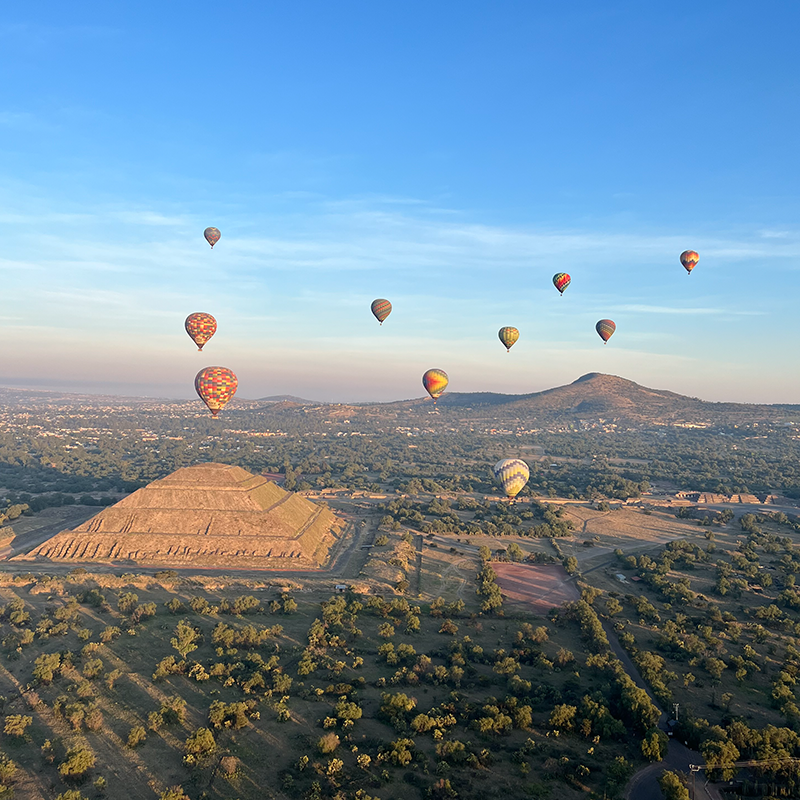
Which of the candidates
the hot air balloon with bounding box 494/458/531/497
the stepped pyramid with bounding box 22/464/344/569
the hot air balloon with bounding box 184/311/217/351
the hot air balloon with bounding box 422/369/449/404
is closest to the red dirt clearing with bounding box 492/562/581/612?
the hot air balloon with bounding box 494/458/531/497

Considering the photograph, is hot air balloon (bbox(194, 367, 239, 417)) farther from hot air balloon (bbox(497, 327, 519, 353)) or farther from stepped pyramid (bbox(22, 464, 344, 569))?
hot air balloon (bbox(497, 327, 519, 353))

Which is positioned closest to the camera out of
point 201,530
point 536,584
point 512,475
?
point 536,584

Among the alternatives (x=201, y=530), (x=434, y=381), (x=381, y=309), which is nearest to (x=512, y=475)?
(x=434, y=381)

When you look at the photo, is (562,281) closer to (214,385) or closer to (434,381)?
(434,381)

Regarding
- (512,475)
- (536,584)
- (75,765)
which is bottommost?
(536,584)

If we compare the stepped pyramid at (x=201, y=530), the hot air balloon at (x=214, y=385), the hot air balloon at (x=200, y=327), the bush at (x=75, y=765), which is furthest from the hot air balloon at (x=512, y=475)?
the bush at (x=75, y=765)

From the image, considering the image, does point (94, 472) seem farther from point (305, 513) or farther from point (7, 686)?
point (7, 686)

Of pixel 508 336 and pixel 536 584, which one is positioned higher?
pixel 508 336
